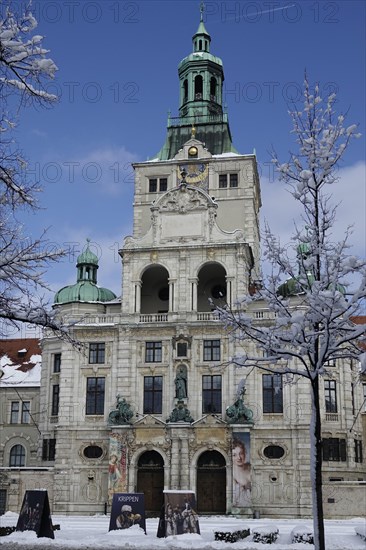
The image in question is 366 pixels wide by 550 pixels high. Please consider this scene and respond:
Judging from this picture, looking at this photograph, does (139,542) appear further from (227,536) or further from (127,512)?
(127,512)

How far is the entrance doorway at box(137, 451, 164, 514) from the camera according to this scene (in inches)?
1780

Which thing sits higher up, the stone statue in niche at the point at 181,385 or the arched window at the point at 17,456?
the stone statue in niche at the point at 181,385

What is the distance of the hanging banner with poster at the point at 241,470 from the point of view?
141ft

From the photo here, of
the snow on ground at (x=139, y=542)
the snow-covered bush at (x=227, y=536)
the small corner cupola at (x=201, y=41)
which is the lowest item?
the snow on ground at (x=139, y=542)

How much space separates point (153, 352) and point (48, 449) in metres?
9.30

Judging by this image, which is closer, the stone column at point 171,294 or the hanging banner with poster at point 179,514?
the hanging banner with poster at point 179,514

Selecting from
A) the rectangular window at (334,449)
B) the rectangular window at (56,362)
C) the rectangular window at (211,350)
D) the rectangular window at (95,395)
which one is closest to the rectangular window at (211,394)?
the rectangular window at (211,350)

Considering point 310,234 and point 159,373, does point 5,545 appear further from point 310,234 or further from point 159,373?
point 159,373

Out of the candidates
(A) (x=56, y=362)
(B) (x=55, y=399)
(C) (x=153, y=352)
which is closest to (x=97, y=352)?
(A) (x=56, y=362)

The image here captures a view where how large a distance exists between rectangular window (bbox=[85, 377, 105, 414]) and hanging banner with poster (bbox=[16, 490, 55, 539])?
2104cm

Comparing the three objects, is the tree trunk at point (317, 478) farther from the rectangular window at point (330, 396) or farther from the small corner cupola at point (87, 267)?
the small corner cupola at point (87, 267)

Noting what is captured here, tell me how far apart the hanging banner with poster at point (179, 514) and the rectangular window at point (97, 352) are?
2251 cm

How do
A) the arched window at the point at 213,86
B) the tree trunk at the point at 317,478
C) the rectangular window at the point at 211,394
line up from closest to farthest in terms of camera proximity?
the tree trunk at the point at 317,478, the rectangular window at the point at 211,394, the arched window at the point at 213,86

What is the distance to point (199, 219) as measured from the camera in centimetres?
4953
